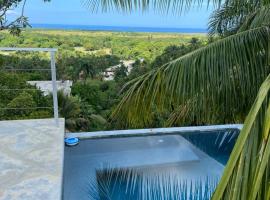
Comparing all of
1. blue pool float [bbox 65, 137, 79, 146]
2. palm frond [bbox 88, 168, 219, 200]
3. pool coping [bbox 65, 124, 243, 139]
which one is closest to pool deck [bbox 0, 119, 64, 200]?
blue pool float [bbox 65, 137, 79, 146]

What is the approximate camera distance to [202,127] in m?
5.05

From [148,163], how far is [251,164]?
3310 mm

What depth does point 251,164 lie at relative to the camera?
0.96 meters

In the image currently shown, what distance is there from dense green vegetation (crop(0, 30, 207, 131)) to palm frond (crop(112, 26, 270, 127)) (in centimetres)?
710

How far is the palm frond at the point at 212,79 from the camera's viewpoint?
8.45ft

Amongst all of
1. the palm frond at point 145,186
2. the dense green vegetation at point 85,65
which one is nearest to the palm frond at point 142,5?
the palm frond at point 145,186

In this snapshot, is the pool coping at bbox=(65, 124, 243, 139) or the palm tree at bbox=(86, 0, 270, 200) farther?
the pool coping at bbox=(65, 124, 243, 139)

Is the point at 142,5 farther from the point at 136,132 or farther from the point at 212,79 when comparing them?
the point at 136,132

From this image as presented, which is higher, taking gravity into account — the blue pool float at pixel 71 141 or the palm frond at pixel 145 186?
the blue pool float at pixel 71 141

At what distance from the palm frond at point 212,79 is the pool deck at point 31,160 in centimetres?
91

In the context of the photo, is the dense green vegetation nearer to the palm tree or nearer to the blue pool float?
the blue pool float

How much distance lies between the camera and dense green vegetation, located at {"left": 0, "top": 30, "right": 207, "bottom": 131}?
40.2 feet

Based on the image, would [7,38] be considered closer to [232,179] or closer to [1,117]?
[1,117]

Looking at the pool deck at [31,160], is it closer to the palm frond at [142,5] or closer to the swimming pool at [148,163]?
the swimming pool at [148,163]
